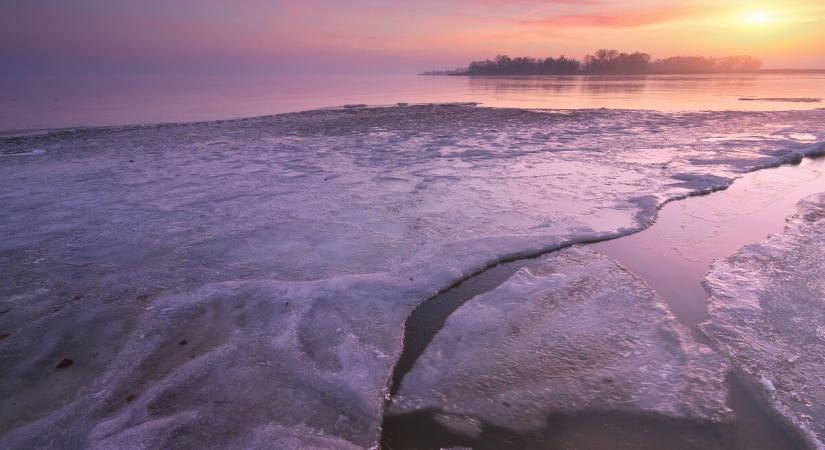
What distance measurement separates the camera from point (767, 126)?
14.3 meters

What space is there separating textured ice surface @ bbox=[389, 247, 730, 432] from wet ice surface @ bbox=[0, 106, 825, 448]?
17.3 inches

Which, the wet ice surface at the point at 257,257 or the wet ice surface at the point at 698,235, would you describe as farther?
the wet ice surface at the point at 698,235

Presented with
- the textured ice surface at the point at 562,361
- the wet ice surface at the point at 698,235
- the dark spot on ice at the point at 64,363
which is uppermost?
the wet ice surface at the point at 698,235

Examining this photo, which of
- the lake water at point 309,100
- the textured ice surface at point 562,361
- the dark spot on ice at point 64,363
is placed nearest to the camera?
the textured ice surface at point 562,361

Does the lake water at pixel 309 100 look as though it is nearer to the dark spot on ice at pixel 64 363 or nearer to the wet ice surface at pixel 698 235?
the wet ice surface at pixel 698 235

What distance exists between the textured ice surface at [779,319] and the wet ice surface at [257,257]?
1468 millimetres

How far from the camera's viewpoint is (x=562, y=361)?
301cm

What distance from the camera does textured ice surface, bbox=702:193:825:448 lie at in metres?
2.65

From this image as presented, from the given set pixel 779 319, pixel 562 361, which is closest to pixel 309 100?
pixel 562 361

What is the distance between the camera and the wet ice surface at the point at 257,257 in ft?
8.57

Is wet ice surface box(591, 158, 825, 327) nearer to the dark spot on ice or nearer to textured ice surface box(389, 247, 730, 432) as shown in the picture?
textured ice surface box(389, 247, 730, 432)

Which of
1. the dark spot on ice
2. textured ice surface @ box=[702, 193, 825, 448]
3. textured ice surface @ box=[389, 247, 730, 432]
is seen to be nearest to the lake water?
the dark spot on ice

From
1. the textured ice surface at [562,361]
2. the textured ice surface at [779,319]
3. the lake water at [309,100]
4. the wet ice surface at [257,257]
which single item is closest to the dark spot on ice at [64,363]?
the wet ice surface at [257,257]

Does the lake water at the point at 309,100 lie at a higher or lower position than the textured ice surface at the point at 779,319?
higher
